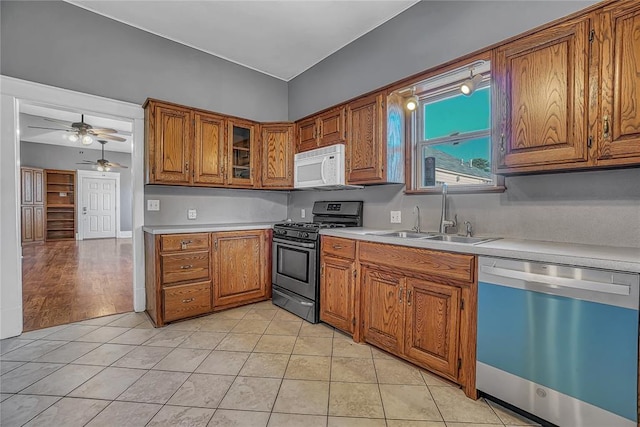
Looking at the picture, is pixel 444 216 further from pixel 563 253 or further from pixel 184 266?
pixel 184 266

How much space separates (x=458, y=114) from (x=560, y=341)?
1.88 metres

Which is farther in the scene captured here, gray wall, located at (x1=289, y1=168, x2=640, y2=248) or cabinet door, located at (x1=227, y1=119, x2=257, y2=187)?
cabinet door, located at (x1=227, y1=119, x2=257, y2=187)

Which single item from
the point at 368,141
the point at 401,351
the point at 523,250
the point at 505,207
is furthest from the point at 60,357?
the point at 505,207

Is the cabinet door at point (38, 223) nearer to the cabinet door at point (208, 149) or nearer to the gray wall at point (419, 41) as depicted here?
the cabinet door at point (208, 149)

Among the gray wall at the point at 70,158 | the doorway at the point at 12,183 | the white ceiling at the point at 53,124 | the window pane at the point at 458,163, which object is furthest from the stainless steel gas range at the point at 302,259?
the gray wall at the point at 70,158

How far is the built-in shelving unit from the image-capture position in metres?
8.23

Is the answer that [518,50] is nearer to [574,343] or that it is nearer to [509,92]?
[509,92]

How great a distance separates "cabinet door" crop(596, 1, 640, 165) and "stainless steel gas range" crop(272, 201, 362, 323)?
6.60 feet

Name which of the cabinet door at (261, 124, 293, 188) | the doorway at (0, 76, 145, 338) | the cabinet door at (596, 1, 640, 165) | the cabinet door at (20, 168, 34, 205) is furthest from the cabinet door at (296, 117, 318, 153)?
the cabinet door at (20, 168, 34, 205)

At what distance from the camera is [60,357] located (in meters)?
2.16

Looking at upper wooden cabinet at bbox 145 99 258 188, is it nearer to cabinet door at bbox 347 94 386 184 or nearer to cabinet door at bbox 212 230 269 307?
cabinet door at bbox 212 230 269 307

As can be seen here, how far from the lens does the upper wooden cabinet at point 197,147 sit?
114 inches

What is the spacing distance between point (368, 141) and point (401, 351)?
1802 millimetres

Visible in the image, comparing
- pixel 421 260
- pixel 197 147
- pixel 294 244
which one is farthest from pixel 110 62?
pixel 421 260
